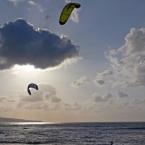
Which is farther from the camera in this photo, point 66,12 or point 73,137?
point 73,137

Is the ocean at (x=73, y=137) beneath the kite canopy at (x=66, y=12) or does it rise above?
beneath

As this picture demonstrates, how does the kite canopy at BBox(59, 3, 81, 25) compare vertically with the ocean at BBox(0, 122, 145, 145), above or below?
above

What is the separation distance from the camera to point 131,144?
58.4 metres

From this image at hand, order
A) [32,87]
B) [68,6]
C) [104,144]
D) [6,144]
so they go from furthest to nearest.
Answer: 1. [104,144]
2. [6,144]
3. [32,87]
4. [68,6]

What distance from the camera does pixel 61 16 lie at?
23844 millimetres

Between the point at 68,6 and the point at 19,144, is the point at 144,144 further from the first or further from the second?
the point at 68,6

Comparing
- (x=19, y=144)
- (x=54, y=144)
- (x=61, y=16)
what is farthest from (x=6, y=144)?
(x=61, y=16)

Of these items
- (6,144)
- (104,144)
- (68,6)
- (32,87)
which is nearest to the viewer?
(68,6)

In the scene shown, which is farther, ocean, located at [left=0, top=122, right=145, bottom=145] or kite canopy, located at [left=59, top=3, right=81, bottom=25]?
ocean, located at [left=0, top=122, right=145, bottom=145]

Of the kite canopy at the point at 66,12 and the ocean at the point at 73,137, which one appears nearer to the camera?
the kite canopy at the point at 66,12

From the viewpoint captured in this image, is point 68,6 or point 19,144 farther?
point 19,144

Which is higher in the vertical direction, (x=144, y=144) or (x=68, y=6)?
(x=68, y=6)

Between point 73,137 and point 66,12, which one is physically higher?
point 66,12

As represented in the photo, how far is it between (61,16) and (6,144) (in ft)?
118
